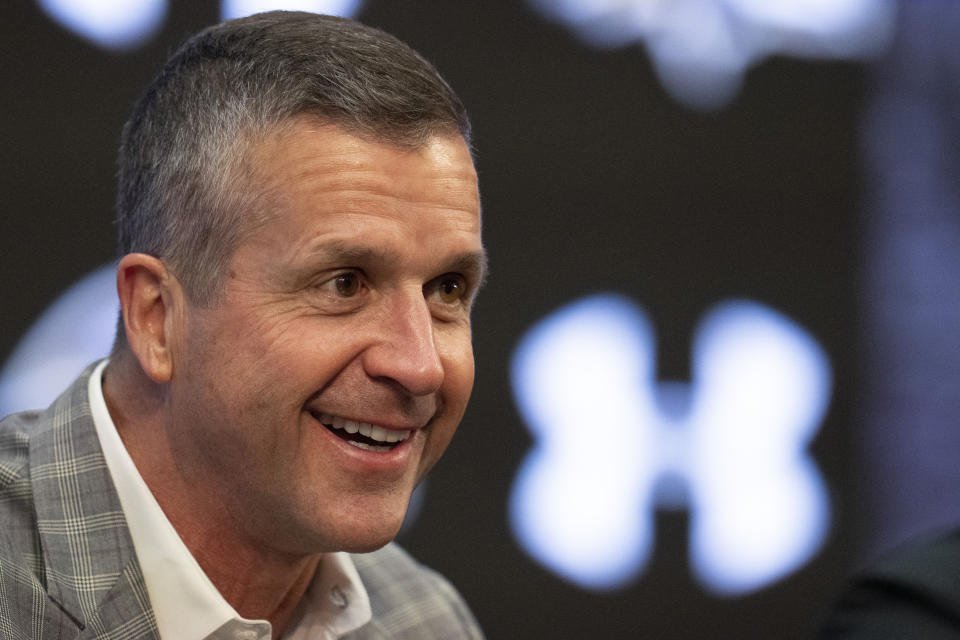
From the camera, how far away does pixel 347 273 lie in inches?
58.9

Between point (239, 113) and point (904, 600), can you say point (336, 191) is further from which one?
point (904, 600)

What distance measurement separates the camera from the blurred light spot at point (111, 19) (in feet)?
9.10

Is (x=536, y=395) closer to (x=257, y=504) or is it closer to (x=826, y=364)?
(x=826, y=364)

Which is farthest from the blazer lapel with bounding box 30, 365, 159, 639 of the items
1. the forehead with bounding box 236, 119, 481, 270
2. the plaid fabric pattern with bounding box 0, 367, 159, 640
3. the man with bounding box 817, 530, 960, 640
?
the man with bounding box 817, 530, 960, 640

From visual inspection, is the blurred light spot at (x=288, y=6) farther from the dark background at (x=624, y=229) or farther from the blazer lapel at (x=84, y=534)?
the blazer lapel at (x=84, y=534)

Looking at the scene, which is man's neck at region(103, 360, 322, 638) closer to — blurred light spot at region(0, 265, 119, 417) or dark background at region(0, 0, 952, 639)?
blurred light spot at region(0, 265, 119, 417)

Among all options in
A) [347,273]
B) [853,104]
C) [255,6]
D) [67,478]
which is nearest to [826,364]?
[853,104]

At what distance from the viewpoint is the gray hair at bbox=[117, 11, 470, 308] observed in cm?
149

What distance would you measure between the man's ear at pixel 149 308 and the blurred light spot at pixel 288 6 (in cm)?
139

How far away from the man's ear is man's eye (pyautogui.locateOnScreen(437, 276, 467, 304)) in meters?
0.36

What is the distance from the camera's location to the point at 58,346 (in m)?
2.72

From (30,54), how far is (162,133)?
4.51 ft

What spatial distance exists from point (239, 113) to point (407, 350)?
0.39 meters

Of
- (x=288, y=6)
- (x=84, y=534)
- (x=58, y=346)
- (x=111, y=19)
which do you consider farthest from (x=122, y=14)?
(x=84, y=534)
